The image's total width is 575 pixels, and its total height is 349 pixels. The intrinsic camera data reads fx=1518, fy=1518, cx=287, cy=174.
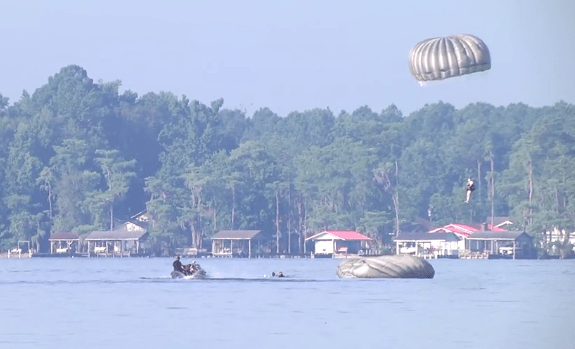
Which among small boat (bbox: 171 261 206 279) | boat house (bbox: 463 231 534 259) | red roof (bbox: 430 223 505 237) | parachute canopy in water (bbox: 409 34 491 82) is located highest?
parachute canopy in water (bbox: 409 34 491 82)

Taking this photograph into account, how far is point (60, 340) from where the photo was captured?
44.3 m

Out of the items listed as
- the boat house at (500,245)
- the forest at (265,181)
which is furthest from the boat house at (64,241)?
the boat house at (500,245)

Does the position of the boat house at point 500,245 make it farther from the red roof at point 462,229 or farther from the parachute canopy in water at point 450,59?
the parachute canopy in water at point 450,59

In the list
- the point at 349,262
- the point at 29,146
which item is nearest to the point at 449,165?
the point at 29,146

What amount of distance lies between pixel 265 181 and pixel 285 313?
10314 centimetres

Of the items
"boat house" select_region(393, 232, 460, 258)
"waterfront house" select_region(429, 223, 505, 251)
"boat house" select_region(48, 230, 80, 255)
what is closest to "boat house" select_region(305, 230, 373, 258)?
"boat house" select_region(393, 232, 460, 258)

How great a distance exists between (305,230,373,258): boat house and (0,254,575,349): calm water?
64501 millimetres

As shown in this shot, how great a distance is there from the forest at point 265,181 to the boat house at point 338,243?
255 centimetres

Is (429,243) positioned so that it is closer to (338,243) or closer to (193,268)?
(338,243)

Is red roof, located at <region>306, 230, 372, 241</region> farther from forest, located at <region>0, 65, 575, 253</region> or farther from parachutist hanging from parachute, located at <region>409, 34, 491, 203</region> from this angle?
parachutist hanging from parachute, located at <region>409, 34, 491, 203</region>

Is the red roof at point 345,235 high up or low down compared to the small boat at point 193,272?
up

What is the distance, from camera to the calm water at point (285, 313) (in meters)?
44.4

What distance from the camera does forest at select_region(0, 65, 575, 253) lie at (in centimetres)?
15238

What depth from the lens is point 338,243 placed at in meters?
147
